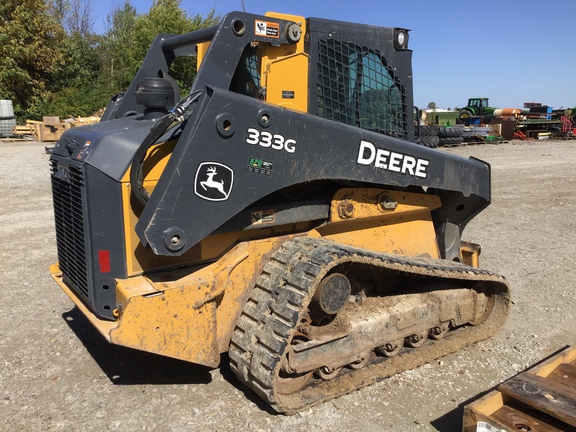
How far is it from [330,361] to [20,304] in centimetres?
333

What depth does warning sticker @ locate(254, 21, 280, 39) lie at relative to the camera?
3.67 meters

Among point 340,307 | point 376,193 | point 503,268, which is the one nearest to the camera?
point 340,307

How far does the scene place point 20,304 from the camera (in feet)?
17.6

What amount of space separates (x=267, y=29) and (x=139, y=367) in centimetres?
260

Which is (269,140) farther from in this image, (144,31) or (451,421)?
(144,31)

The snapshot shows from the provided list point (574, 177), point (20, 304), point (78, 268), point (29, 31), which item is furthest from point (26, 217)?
point (29, 31)

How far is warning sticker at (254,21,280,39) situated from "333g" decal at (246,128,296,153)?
890mm

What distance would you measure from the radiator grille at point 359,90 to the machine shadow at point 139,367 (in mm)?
2086

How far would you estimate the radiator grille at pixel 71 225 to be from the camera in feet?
11.4

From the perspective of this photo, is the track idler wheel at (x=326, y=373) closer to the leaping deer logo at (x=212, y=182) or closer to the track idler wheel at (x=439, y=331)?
the track idler wheel at (x=439, y=331)

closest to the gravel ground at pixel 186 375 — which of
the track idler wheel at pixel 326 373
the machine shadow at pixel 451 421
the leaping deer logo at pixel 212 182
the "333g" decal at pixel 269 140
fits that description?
the machine shadow at pixel 451 421

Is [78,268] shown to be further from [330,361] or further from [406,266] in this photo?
[406,266]

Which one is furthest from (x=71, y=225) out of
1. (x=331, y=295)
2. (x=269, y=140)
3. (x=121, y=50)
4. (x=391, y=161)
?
(x=121, y=50)

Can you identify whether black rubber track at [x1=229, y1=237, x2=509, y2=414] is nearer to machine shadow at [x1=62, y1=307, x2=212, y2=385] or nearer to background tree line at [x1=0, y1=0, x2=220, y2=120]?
machine shadow at [x1=62, y1=307, x2=212, y2=385]
